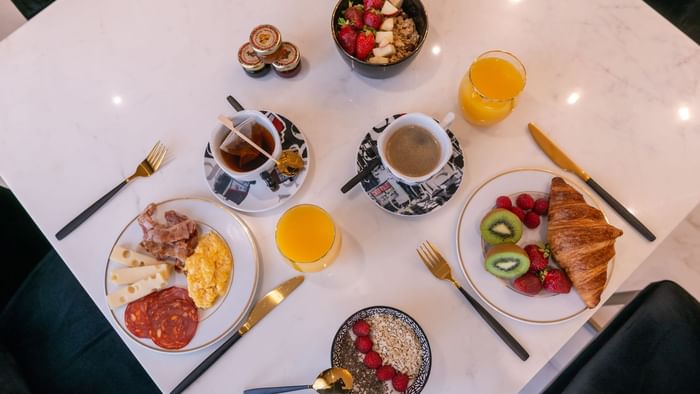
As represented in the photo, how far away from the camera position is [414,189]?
3.70 feet

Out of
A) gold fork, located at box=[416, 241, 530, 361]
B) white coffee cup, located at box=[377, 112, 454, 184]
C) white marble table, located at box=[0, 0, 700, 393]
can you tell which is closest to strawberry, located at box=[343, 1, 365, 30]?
white marble table, located at box=[0, 0, 700, 393]

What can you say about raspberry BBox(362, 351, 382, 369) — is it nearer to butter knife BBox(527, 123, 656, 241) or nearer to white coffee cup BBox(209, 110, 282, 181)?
white coffee cup BBox(209, 110, 282, 181)

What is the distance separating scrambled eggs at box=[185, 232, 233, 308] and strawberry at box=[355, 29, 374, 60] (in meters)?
0.60

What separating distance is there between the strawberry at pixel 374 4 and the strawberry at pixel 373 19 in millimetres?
13

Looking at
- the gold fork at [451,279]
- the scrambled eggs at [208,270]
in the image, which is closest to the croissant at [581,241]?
the gold fork at [451,279]

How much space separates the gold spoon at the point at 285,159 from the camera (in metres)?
1.07

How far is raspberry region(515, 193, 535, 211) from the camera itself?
1.09 metres

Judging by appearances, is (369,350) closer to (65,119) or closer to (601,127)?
(601,127)

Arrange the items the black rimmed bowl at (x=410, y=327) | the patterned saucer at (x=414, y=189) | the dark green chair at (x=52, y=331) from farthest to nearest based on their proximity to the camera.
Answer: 1. the dark green chair at (x=52, y=331)
2. the patterned saucer at (x=414, y=189)
3. the black rimmed bowl at (x=410, y=327)

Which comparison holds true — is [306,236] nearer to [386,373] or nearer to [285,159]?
[285,159]

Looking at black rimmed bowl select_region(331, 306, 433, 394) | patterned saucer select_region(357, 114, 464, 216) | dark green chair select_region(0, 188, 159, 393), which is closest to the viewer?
black rimmed bowl select_region(331, 306, 433, 394)

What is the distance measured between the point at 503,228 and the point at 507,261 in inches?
3.3

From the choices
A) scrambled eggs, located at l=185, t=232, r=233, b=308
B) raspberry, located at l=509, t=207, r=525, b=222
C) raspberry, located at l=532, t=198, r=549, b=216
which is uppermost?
scrambled eggs, located at l=185, t=232, r=233, b=308

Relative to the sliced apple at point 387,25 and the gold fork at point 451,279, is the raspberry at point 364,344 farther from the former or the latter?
the sliced apple at point 387,25
